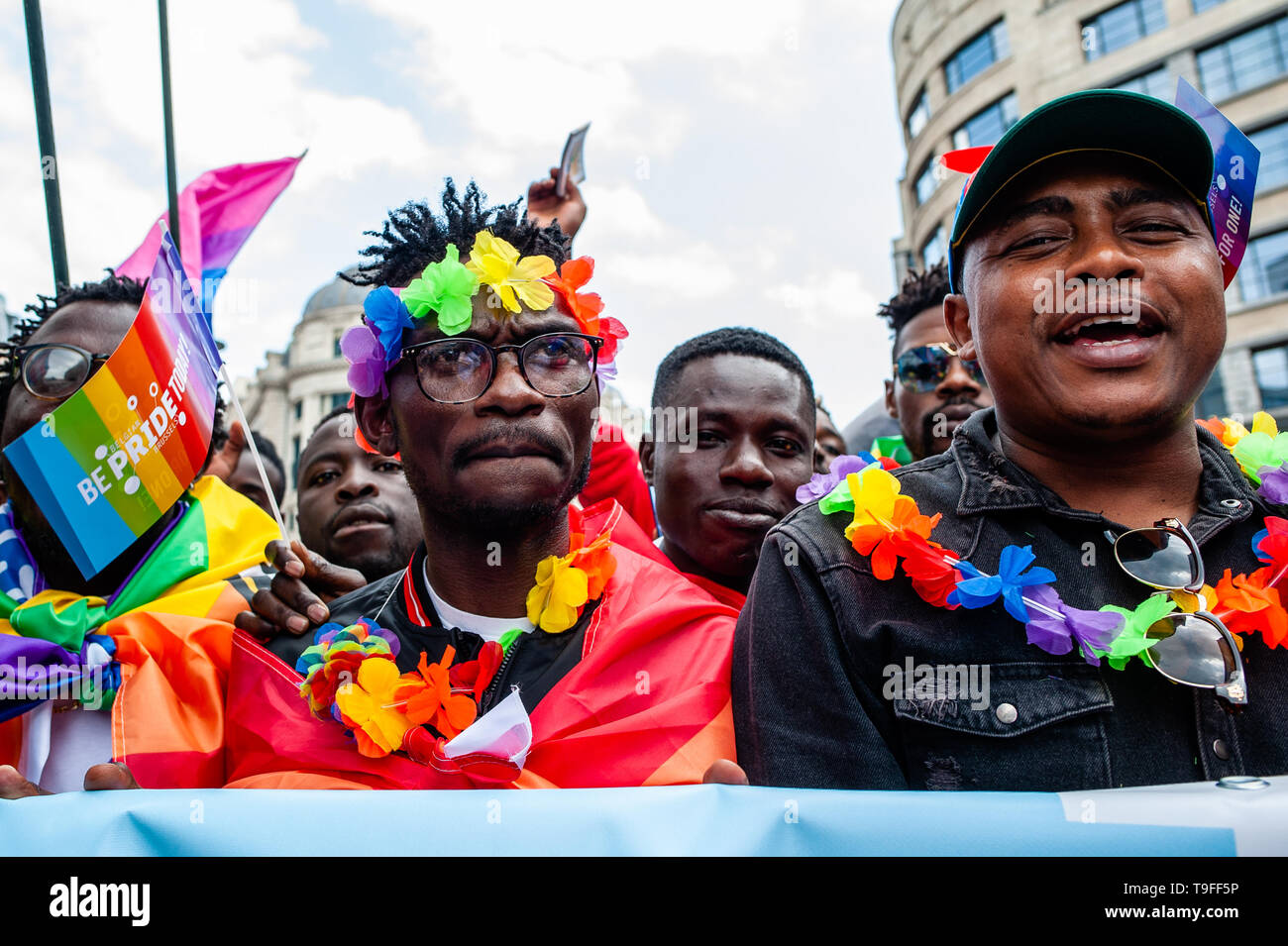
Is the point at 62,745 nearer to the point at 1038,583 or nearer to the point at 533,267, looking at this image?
the point at 533,267

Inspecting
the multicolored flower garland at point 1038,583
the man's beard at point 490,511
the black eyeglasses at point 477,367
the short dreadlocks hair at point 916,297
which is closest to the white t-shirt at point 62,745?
the man's beard at point 490,511

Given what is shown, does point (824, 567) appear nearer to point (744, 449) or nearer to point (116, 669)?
point (744, 449)

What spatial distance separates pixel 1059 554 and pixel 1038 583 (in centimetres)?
13

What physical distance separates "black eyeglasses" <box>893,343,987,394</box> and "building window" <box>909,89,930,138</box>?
25.2 metres

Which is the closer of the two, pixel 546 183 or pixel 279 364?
pixel 546 183

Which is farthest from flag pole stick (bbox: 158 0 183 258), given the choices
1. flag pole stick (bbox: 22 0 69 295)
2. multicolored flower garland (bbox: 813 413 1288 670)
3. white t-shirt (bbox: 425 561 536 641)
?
multicolored flower garland (bbox: 813 413 1288 670)

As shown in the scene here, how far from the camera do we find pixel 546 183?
4297 mm

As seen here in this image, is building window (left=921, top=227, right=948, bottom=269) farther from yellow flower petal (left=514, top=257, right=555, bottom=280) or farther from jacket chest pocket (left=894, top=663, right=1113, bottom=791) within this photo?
jacket chest pocket (left=894, top=663, right=1113, bottom=791)

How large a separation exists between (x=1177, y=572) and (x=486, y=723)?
134cm

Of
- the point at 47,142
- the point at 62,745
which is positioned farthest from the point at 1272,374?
the point at 62,745

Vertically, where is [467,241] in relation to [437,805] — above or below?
above

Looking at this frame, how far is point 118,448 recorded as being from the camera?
2.48 m

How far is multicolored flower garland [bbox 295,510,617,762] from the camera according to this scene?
210 cm
